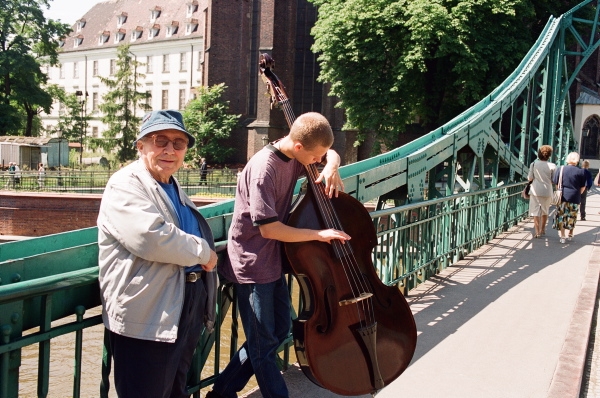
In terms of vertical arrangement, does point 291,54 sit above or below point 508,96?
above

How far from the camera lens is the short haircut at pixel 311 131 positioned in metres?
3.00

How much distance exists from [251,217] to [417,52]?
2059 cm

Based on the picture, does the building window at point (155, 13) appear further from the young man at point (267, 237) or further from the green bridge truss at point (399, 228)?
the young man at point (267, 237)

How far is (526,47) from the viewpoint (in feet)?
74.2

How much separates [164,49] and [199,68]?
223 inches

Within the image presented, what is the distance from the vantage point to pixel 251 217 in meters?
3.05

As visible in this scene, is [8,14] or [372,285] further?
[8,14]

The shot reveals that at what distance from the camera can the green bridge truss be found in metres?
2.48

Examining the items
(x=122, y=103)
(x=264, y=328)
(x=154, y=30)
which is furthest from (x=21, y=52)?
(x=264, y=328)

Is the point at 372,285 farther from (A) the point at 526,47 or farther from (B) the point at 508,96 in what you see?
(A) the point at 526,47

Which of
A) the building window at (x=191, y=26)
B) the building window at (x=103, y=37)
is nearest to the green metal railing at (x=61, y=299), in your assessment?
the building window at (x=191, y=26)

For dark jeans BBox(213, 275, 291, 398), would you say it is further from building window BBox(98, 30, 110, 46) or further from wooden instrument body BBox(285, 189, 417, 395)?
building window BBox(98, 30, 110, 46)

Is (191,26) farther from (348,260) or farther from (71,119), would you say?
(348,260)

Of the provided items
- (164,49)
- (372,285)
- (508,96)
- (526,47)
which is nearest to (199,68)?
(164,49)
